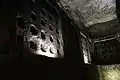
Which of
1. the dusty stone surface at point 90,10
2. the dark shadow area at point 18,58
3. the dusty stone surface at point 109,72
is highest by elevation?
the dusty stone surface at point 90,10

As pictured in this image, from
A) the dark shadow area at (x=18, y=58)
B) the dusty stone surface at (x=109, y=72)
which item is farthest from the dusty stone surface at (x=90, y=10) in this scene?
the dusty stone surface at (x=109, y=72)

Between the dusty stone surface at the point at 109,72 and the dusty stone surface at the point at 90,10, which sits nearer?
the dusty stone surface at the point at 90,10

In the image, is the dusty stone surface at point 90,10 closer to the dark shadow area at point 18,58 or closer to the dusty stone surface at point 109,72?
the dark shadow area at point 18,58

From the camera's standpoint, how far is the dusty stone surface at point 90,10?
3.52 m

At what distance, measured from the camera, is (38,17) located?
8.14ft

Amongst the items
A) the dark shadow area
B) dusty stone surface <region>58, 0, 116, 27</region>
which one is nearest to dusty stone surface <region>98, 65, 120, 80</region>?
dusty stone surface <region>58, 0, 116, 27</region>

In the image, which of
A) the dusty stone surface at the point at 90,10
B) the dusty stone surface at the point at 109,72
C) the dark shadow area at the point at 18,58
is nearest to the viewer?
the dark shadow area at the point at 18,58

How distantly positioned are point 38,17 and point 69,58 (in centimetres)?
131

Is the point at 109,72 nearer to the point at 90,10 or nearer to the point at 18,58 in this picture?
the point at 90,10

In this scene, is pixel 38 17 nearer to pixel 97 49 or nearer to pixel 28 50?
pixel 28 50

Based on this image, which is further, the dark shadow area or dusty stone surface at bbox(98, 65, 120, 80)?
dusty stone surface at bbox(98, 65, 120, 80)

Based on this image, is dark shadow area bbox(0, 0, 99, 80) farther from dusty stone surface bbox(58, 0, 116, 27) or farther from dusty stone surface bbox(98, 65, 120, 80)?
dusty stone surface bbox(98, 65, 120, 80)

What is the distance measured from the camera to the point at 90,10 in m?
3.95

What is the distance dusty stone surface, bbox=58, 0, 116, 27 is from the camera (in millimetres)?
3523
